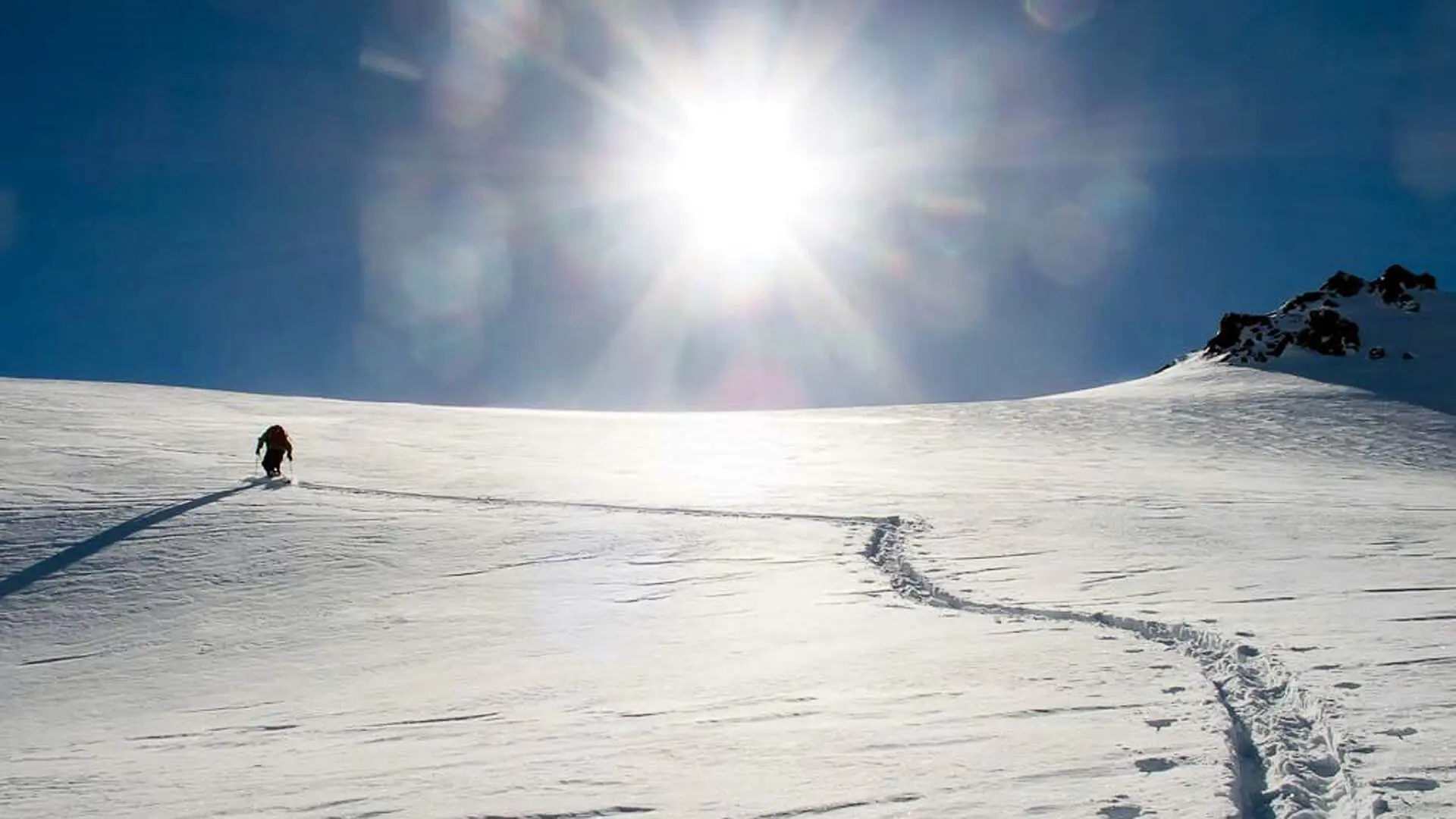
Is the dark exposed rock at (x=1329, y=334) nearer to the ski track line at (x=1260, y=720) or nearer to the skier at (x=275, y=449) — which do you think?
the ski track line at (x=1260, y=720)

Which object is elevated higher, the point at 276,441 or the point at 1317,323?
the point at 1317,323

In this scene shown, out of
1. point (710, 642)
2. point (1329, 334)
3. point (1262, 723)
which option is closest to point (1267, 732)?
point (1262, 723)

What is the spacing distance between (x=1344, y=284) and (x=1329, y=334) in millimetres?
9884

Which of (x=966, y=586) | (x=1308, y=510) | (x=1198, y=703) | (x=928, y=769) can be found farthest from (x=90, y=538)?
(x=1308, y=510)

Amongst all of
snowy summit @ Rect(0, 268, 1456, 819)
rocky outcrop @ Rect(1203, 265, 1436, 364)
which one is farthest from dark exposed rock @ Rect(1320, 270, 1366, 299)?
snowy summit @ Rect(0, 268, 1456, 819)

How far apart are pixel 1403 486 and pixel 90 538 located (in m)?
23.5

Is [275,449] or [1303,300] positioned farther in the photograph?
[1303,300]

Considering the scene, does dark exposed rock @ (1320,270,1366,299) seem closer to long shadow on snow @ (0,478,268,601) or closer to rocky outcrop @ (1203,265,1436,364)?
rocky outcrop @ (1203,265,1436,364)

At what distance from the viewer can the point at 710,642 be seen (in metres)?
9.16

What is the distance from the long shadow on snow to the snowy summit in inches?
2.8

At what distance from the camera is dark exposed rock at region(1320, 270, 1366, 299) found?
183 ft

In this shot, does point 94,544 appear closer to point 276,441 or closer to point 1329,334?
point 276,441

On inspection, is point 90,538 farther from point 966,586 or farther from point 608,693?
point 966,586

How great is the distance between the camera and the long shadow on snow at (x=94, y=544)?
1170 centimetres
